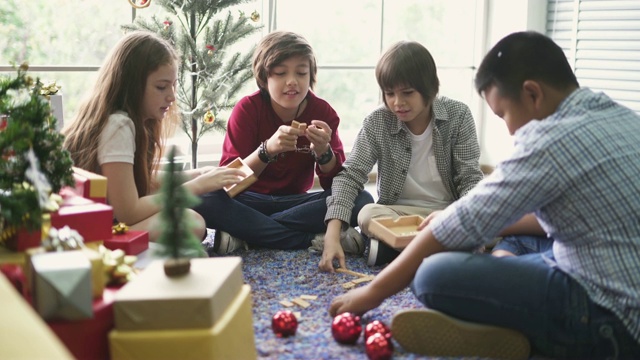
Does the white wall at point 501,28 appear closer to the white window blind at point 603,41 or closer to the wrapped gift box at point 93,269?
the white window blind at point 603,41

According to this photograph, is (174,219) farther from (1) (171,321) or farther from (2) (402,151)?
(2) (402,151)

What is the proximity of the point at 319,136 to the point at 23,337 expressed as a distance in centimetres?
149

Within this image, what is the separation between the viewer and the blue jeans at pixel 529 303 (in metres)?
1.42

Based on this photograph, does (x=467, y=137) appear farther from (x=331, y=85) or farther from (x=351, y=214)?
(x=331, y=85)

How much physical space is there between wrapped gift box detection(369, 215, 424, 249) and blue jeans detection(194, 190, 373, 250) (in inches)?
10.0

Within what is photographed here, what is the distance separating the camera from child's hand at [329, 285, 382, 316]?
157cm

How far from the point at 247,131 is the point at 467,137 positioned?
725mm

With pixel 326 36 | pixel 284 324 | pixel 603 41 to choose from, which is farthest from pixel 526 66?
pixel 326 36

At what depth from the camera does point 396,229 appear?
2104 millimetres

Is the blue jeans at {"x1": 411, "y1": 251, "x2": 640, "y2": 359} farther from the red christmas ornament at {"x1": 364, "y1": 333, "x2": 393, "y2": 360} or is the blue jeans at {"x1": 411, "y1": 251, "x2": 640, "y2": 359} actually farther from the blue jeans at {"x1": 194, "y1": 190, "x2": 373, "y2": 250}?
the blue jeans at {"x1": 194, "y1": 190, "x2": 373, "y2": 250}

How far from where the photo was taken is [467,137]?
7.63ft

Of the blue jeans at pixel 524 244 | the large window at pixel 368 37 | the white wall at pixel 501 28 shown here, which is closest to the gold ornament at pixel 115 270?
the blue jeans at pixel 524 244

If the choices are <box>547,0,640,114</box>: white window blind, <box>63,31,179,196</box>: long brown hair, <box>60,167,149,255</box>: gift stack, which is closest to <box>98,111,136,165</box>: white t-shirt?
<box>63,31,179,196</box>: long brown hair

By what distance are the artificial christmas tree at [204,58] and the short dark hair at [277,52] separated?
0.54 metres
